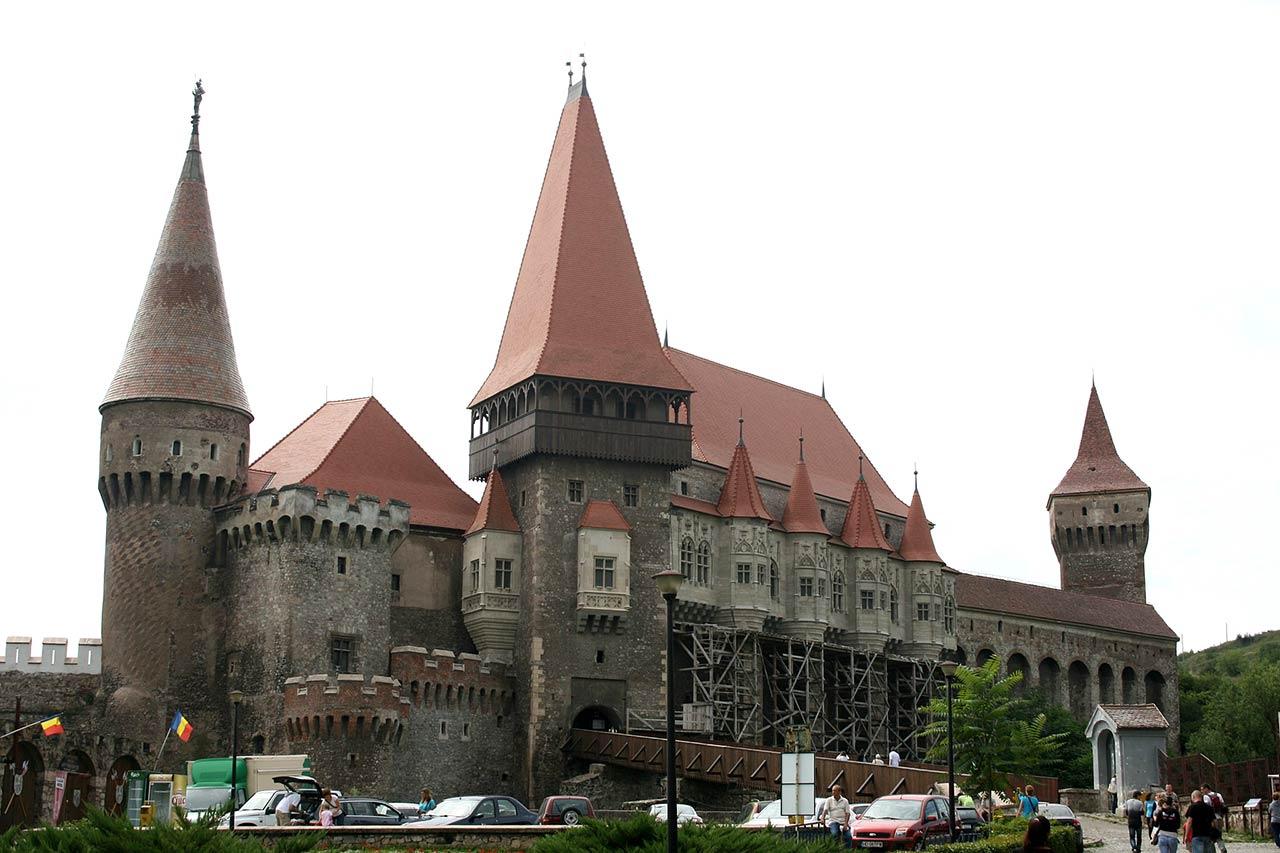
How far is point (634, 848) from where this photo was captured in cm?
2244

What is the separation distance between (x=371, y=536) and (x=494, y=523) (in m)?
5.09

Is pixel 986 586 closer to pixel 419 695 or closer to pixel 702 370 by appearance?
pixel 702 370

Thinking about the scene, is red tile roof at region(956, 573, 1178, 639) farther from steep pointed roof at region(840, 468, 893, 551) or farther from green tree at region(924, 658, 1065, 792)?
green tree at region(924, 658, 1065, 792)

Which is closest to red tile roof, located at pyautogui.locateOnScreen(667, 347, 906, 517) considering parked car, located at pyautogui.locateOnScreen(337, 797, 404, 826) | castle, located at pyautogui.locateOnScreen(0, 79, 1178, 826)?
castle, located at pyautogui.locateOnScreen(0, 79, 1178, 826)

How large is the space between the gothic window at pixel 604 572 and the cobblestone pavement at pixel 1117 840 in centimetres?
1757

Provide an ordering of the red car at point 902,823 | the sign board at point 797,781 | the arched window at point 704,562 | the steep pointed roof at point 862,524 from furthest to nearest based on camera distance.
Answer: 1. the steep pointed roof at point 862,524
2. the arched window at point 704,562
3. the red car at point 902,823
4. the sign board at point 797,781

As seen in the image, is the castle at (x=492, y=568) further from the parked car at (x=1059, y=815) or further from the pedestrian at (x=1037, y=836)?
the pedestrian at (x=1037, y=836)

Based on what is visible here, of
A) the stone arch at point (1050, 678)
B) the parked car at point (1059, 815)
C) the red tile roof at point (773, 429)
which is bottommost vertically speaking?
the parked car at point (1059, 815)

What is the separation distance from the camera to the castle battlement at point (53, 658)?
2205 inches

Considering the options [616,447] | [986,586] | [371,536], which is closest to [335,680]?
[371,536]

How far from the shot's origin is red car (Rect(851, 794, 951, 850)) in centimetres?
3294

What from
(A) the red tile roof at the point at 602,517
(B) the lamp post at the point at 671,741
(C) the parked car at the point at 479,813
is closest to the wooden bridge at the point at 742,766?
(A) the red tile roof at the point at 602,517

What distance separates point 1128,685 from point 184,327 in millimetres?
57409

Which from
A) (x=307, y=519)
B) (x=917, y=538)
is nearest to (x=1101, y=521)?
(x=917, y=538)
